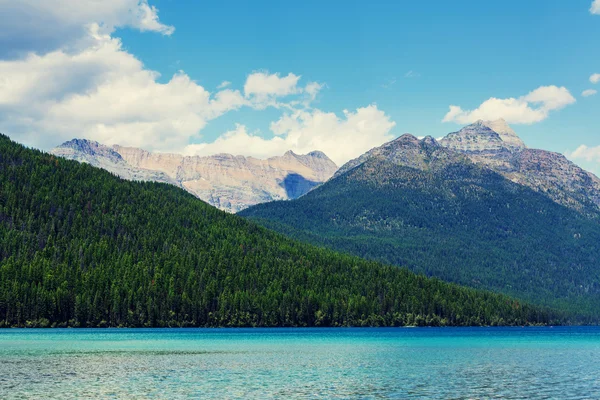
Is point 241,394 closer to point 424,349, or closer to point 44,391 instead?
point 44,391

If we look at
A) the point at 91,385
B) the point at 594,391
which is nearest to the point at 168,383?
the point at 91,385

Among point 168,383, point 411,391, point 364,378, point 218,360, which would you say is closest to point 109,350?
point 218,360

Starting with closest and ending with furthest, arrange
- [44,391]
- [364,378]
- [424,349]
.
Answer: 1. [44,391]
2. [364,378]
3. [424,349]

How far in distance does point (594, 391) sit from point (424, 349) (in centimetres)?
7186

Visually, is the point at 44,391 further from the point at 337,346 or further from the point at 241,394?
the point at 337,346

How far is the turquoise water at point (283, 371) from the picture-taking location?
77062mm

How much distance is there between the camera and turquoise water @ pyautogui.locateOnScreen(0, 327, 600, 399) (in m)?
77.1

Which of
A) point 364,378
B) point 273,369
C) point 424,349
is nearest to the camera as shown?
point 364,378

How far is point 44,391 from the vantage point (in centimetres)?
7569

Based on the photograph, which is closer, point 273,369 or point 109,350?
point 273,369

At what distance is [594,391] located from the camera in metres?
78.9

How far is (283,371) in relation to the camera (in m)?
99.4

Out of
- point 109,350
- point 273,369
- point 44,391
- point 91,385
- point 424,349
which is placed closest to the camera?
point 44,391

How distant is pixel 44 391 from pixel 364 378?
3904 cm
